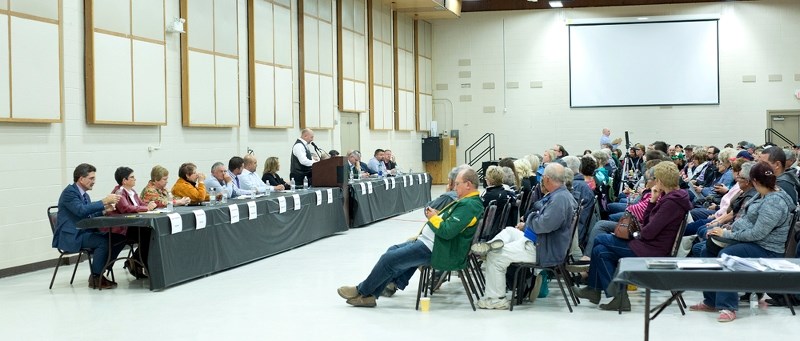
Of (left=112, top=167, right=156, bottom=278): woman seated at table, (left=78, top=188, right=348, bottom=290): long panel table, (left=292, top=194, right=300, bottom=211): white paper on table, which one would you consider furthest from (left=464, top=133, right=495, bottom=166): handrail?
(left=112, top=167, right=156, bottom=278): woman seated at table

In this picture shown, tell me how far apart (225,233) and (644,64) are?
17.1 meters

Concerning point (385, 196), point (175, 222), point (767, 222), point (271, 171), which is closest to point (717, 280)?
point (767, 222)

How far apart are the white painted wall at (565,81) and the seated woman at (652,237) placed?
17.8 m

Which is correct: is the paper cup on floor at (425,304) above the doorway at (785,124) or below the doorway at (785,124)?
below

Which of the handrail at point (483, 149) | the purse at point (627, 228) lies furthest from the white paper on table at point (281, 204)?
the handrail at point (483, 149)

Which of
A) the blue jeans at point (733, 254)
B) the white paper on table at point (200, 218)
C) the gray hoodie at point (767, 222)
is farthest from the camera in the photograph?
the white paper on table at point (200, 218)

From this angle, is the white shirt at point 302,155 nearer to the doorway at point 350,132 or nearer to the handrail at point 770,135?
the doorway at point 350,132

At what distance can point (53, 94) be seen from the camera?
9.48 m

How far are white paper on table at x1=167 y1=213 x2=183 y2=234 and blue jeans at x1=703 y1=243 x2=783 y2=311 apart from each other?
171 inches

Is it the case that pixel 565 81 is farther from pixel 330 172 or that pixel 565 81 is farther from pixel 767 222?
pixel 767 222

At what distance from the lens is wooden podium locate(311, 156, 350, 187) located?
40.4ft

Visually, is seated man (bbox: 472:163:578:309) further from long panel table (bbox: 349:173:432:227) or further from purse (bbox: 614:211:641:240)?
long panel table (bbox: 349:173:432:227)

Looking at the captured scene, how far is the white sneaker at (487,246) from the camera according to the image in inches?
256

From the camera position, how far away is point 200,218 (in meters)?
8.26
